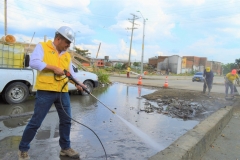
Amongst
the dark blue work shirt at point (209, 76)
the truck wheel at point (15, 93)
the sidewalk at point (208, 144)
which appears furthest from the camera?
the dark blue work shirt at point (209, 76)

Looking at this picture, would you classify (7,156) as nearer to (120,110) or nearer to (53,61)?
(53,61)

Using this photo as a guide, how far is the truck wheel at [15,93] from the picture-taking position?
283 inches

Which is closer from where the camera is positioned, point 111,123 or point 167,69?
point 111,123

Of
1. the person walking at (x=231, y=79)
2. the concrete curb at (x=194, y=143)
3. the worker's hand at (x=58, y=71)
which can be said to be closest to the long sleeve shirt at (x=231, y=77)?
the person walking at (x=231, y=79)

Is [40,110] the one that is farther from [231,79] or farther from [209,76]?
[209,76]

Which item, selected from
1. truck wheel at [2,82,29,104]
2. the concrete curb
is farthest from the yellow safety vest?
truck wheel at [2,82,29,104]

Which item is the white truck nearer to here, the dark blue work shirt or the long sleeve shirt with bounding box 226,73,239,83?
the long sleeve shirt with bounding box 226,73,239,83

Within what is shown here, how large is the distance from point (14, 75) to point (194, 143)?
238 inches

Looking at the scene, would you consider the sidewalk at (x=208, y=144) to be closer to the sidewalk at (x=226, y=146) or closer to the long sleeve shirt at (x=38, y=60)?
the sidewalk at (x=226, y=146)

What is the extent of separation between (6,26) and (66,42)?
21.8 metres

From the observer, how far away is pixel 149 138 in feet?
15.5

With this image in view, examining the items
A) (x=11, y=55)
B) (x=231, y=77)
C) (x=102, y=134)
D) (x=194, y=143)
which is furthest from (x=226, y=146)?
(x=231, y=77)

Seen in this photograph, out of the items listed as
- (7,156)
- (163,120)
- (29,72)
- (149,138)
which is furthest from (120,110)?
(7,156)

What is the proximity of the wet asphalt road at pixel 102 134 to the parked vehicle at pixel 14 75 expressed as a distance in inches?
15.6
